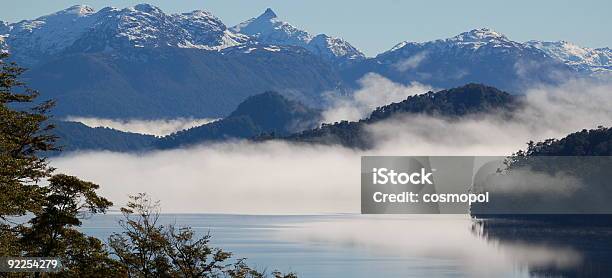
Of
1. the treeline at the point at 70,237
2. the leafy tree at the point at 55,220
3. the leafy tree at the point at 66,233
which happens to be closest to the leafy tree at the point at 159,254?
the treeline at the point at 70,237

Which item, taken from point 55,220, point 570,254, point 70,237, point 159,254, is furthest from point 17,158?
point 570,254

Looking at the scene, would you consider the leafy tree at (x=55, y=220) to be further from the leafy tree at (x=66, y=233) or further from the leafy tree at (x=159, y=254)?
the leafy tree at (x=159, y=254)

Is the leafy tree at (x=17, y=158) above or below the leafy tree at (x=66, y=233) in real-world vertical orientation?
above

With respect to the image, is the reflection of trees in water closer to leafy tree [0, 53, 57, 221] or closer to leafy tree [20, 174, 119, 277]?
leafy tree [0, 53, 57, 221]

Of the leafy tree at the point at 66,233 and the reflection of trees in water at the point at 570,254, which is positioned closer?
the leafy tree at the point at 66,233

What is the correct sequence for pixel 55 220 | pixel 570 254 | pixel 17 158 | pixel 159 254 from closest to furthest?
1. pixel 55 220
2. pixel 159 254
3. pixel 17 158
4. pixel 570 254

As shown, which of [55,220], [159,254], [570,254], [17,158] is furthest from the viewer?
[570,254]

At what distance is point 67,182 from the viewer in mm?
38375

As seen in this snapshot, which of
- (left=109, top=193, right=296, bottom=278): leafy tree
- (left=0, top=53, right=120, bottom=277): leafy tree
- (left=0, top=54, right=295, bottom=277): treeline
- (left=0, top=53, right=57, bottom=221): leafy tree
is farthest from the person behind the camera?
(left=109, top=193, right=296, bottom=278): leafy tree

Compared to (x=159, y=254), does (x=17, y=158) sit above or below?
above

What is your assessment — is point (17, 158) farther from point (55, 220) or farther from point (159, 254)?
Result: point (159, 254)

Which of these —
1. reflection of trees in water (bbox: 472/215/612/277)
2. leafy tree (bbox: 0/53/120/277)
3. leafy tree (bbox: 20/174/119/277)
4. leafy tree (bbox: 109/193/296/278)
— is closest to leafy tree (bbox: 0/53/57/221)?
leafy tree (bbox: 0/53/120/277)

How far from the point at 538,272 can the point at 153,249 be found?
113m

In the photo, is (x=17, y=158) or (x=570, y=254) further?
(x=570, y=254)
